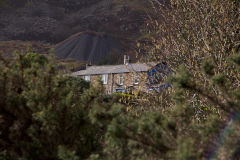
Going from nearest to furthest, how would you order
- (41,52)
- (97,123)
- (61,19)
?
1. (97,123)
2. (41,52)
3. (61,19)

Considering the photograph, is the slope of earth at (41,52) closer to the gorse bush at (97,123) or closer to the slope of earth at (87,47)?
the gorse bush at (97,123)

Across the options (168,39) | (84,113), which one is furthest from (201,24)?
(84,113)

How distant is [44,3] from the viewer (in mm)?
137875

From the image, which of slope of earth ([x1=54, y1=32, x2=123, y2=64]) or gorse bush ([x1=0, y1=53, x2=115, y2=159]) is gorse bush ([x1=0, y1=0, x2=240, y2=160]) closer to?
gorse bush ([x1=0, y1=53, x2=115, y2=159])

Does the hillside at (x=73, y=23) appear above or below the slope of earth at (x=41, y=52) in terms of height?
above

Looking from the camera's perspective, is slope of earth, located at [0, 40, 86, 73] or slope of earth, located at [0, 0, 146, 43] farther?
slope of earth, located at [0, 0, 146, 43]

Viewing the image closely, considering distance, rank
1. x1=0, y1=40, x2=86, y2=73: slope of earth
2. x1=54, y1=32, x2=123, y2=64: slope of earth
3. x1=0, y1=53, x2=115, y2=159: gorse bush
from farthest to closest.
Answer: x1=54, y1=32, x2=123, y2=64: slope of earth → x1=0, y1=40, x2=86, y2=73: slope of earth → x1=0, y1=53, x2=115, y2=159: gorse bush

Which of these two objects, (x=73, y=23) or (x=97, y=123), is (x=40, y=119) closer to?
(x=97, y=123)

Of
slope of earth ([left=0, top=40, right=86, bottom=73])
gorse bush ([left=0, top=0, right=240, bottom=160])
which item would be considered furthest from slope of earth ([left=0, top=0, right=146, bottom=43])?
gorse bush ([left=0, top=0, right=240, bottom=160])

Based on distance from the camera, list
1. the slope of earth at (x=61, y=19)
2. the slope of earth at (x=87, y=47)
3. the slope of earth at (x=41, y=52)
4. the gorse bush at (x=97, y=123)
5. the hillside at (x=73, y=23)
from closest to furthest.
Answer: the gorse bush at (x=97, y=123) < the slope of earth at (x=41, y=52) < the slope of earth at (x=87, y=47) < the hillside at (x=73, y=23) < the slope of earth at (x=61, y=19)

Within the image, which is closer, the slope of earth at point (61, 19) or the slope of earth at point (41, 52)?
the slope of earth at point (41, 52)

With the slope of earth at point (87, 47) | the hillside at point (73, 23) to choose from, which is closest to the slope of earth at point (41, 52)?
the slope of earth at point (87, 47)

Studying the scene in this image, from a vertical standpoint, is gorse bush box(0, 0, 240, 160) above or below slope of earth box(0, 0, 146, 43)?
below

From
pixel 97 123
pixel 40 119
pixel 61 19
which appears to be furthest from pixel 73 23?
pixel 97 123
